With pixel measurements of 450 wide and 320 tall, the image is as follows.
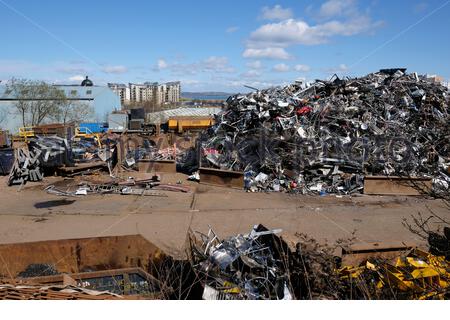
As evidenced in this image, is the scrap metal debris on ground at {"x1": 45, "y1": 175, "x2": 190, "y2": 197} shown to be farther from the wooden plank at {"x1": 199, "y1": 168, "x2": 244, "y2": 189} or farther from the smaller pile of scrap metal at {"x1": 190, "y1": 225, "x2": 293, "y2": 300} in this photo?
the smaller pile of scrap metal at {"x1": 190, "y1": 225, "x2": 293, "y2": 300}

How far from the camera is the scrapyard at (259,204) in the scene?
3.87m

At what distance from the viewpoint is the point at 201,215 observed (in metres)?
8.88

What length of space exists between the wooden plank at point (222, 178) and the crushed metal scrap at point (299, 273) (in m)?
6.89

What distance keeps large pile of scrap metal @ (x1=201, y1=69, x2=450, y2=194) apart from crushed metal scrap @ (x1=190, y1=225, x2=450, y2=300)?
6.90m

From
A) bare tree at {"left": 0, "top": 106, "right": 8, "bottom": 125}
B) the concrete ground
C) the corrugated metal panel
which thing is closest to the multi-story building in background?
the corrugated metal panel

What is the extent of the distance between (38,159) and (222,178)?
6.25 metres

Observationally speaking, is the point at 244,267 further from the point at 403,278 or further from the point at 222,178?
the point at 222,178

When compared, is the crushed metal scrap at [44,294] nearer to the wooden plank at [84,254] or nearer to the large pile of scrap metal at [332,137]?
the wooden plank at [84,254]

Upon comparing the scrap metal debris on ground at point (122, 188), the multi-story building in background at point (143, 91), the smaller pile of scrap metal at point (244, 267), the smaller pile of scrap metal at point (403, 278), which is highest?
the multi-story building in background at point (143, 91)

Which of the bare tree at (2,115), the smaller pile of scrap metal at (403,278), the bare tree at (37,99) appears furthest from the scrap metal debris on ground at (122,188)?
the bare tree at (2,115)

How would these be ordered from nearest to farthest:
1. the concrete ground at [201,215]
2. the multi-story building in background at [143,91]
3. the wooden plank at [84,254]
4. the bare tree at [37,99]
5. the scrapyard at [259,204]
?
the scrapyard at [259,204]
the wooden plank at [84,254]
the concrete ground at [201,215]
the bare tree at [37,99]
the multi-story building in background at [143,91]

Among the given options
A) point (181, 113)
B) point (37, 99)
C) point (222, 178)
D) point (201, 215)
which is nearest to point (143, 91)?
point (181, 113)
